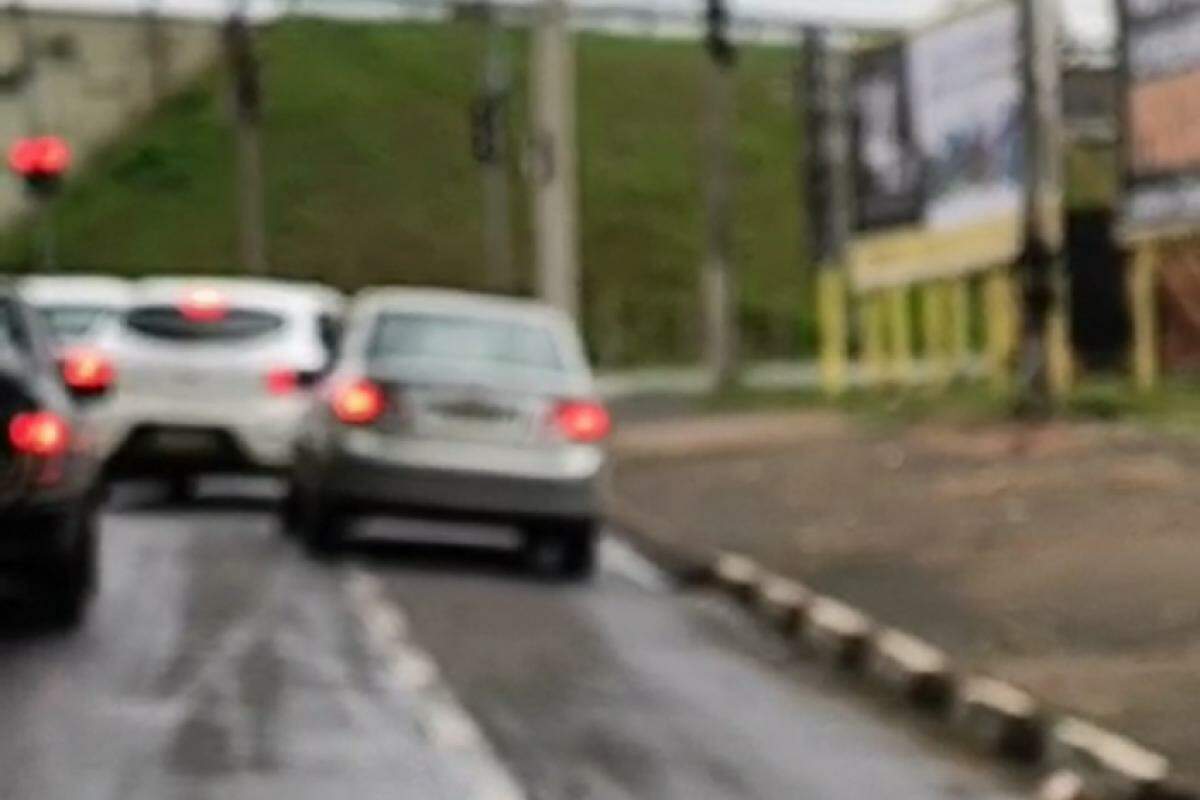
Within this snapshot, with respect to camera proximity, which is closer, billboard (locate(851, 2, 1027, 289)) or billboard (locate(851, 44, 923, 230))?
billboard (locate(851, 2, 1027, 289))

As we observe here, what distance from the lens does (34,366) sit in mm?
15203

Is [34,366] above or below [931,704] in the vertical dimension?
above

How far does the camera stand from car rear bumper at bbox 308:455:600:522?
19.0 metres

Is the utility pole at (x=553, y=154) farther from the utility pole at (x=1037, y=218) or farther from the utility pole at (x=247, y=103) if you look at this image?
the utility pole at (x=247, y=103)

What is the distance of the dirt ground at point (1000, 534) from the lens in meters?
14.1

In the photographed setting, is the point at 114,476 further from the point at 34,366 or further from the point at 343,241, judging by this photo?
the point at 343,241

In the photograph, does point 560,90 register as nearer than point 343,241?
Yes

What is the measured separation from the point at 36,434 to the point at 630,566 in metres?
6.82

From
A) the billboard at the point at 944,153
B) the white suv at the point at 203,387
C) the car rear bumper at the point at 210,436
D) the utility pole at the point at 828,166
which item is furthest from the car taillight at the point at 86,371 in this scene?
the utility pole at the point at 828,166

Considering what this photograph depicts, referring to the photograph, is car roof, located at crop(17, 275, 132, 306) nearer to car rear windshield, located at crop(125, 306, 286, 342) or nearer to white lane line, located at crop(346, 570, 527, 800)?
car rear windshield, located at crop(125, 306, 286, 342)

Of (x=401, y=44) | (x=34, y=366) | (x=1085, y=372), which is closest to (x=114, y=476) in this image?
(x=34, y=366)

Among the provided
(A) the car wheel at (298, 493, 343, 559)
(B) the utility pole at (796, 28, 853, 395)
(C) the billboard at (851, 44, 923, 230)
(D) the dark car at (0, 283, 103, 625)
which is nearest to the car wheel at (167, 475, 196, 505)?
(A) the car wheel at (298, 493, 343, 559)

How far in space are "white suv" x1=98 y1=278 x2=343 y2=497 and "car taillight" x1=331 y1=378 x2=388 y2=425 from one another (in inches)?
129

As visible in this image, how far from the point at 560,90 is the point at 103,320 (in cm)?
947
